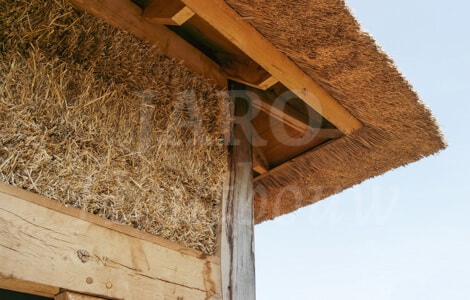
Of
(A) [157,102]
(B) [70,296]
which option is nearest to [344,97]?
(A) [157,102]

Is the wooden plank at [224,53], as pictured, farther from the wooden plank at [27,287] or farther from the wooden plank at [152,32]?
the wooden plank at [27,287]

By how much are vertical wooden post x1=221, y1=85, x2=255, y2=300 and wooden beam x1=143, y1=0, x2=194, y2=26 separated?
Answer: 1.84 ft

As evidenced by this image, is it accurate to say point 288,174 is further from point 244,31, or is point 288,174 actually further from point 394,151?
point 244,31

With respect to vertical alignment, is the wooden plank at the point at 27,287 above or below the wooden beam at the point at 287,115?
below

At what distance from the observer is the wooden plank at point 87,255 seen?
133cm

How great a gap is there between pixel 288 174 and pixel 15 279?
1696mm

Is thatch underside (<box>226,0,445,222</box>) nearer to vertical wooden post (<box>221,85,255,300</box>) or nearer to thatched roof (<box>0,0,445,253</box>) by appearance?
thatched roof (<box>0,0,445,253</box>)

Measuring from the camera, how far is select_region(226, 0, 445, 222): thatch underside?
5.78 ft

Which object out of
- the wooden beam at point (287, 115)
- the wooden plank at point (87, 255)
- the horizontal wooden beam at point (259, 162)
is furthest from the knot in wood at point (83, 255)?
the horizontal wooden beam at point (259, 162)

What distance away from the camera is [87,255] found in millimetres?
1473

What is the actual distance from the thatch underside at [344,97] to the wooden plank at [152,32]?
1.32 feet

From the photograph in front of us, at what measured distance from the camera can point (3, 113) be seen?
139cm

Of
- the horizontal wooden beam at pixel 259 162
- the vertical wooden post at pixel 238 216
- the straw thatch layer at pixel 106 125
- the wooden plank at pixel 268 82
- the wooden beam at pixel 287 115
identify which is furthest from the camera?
the horizontal wooden beam at pixel 259 162

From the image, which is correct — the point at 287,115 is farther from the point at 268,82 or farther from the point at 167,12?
the point at 167,12
